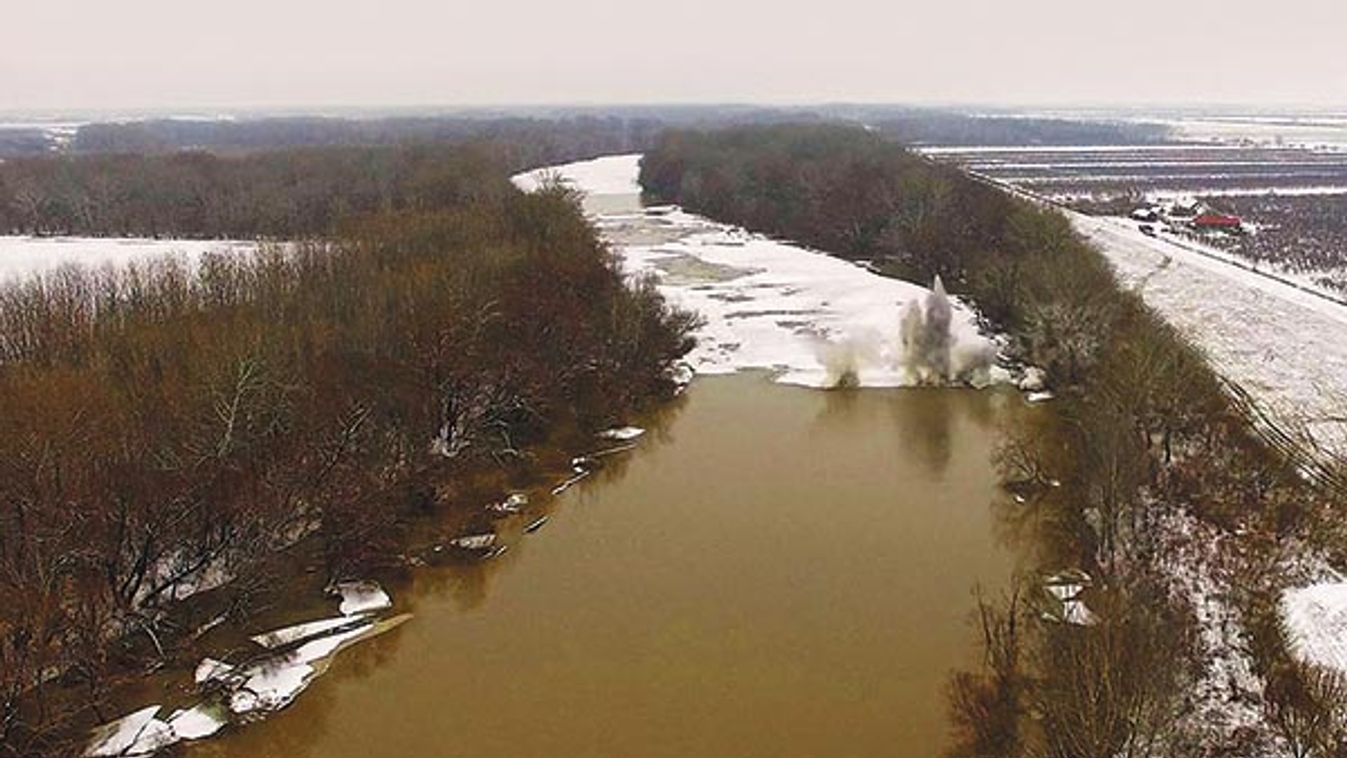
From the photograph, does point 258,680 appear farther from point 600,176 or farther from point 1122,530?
point 600,176

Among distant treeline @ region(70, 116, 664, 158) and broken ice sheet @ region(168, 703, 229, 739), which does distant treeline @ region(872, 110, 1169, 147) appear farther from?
broken ice sheet @ region(168, 703, 229, 739)

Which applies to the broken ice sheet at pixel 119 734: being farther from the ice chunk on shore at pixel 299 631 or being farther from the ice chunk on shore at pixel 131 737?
the ice chunk on shore at pixel 299 631

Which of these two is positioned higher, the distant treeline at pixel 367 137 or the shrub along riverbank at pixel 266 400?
the distant treeline at pixel 367 137

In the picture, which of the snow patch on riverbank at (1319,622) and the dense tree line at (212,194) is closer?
the snow patch on riverbank at (1319,622)

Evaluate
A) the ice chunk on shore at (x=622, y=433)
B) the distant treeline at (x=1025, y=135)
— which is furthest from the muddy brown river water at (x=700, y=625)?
the distant treeline at (x=1025, y=135)

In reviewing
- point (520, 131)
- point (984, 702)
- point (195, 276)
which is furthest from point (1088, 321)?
point (520, 131)

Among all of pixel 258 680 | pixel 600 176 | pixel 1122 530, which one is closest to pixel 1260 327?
pixel 1122 530

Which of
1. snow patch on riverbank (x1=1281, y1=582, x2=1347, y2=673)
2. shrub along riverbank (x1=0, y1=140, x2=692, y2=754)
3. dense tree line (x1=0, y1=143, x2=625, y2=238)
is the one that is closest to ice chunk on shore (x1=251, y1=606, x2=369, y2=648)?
shrub along riverbank (x1=0, y1=140, x2=692, y2=754)

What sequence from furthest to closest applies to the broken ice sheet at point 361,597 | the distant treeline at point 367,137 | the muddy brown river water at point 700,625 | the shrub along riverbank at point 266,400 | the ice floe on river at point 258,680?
the distant treeline at point 367,137 → the broken ice sheet at point 361,597 → the shrub along riverbank at point 266,400 → the muddy brown river water at point 700,625 → the ice floe on river at point 258,680
